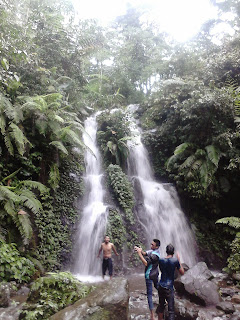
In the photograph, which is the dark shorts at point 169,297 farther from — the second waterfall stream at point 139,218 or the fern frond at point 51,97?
the fern frond at point 51,97

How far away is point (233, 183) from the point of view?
33.7ft

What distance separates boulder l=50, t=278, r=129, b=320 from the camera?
3.38m

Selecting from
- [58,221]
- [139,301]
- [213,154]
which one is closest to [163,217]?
[213,154]

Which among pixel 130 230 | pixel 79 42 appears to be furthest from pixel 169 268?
pixel 79 42

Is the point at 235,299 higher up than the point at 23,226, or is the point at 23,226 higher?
the point at 23,226

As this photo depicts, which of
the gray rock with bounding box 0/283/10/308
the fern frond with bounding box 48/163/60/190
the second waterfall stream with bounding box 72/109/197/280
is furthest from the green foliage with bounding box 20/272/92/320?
the fern frond with bounding box 48/163/60/190

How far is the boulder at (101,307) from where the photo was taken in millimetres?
3375

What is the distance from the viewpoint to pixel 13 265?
209 inches

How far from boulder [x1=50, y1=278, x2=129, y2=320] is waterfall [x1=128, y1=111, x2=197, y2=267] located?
17.4 ft

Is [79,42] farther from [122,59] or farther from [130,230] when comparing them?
[130,230]

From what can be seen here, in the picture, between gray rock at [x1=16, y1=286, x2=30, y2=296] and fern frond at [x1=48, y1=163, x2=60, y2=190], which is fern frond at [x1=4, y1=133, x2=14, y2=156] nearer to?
fern frond at [x1=48, y1=163, x2=60, y2=190]

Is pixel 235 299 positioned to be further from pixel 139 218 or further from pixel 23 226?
pixel 23 226

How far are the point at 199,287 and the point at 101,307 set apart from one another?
303 cm

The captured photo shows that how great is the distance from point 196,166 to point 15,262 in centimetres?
763
